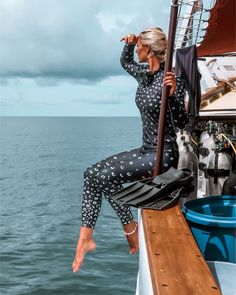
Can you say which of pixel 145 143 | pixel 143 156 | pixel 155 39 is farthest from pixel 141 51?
pixel 143 156

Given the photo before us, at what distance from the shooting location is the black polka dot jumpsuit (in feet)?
13.5

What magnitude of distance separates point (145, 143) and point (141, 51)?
2.73 feet

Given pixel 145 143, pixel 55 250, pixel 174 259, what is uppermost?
pixel 145 143

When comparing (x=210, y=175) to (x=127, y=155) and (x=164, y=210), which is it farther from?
(x=164, y=210)

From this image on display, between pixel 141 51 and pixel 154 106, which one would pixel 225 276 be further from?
pixel 141 51

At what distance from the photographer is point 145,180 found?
3990 mm

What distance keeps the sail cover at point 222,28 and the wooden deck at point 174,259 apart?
6330 mm

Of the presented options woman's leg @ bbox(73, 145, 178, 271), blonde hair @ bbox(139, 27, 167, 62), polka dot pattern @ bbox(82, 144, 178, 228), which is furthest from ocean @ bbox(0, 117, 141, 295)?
blonde hair @ bbox(139, 27, 167, 62)

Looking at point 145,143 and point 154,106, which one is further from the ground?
point 154,106

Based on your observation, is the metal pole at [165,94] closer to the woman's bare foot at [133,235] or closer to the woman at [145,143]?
the woman at [145,143]

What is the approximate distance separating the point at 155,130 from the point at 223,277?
1585 millimetres

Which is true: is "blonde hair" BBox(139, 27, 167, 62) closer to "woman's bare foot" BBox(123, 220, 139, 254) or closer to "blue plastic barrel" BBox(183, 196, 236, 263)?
"blue plastic barrel" BBox(183, 196, 236, 263)

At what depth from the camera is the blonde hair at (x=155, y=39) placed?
13.5ft

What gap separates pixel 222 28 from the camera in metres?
9.48
